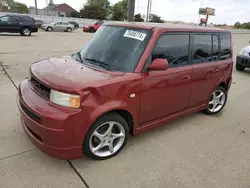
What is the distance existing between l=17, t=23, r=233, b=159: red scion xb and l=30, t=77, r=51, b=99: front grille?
12 millimetres

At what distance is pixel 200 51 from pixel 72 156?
2.65m

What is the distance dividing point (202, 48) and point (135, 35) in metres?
1.36

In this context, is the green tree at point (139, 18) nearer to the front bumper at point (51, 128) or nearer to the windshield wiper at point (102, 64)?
the windshield wiper at point (102, 64)

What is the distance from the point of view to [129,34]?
3.18 m

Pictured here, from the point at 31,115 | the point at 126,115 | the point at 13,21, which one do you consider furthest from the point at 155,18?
the point at 31,115

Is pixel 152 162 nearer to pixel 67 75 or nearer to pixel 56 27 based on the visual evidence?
pixel 67 75

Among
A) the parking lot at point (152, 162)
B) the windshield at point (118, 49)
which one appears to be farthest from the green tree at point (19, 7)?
the parking lot at point (152, 162)

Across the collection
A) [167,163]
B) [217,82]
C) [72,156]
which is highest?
[217,82]

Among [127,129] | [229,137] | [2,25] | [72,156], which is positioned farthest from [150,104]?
[2,25]

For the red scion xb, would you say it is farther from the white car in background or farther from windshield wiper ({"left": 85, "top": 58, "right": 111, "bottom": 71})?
the white car in background

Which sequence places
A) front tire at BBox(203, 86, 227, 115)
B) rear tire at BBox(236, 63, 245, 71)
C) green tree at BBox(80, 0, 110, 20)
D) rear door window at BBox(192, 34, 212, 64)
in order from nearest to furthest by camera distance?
1. rear door window at BBox(192, 34, 212, 64)
2. front tire at BBox(203, 86, 227, 115)
3. rear tire at BBox(236, 63, 245, 71)
4. green tree at BBox(80, 0, 110, 20)

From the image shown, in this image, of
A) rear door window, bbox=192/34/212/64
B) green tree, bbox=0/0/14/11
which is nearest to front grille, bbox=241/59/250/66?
rear door window, bbox=192/34/212/64

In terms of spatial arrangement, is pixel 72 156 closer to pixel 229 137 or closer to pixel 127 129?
pixel 127 129

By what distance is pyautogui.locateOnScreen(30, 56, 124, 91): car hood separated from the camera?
2471 millimetres
